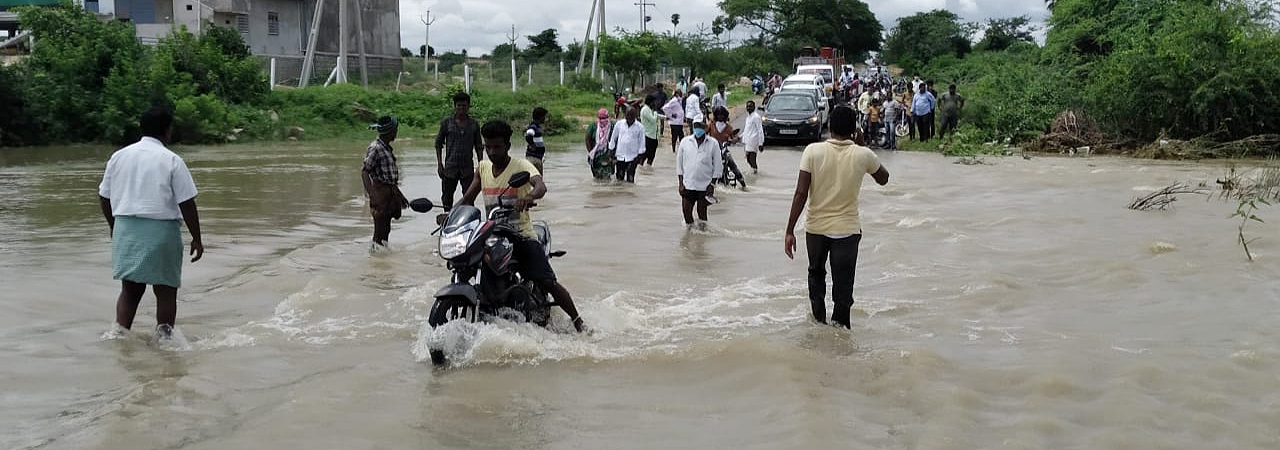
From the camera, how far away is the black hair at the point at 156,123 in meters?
6.32

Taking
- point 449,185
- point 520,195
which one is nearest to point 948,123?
point 449,185

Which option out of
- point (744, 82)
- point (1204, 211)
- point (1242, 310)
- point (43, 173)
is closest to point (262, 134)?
point (43, 173)

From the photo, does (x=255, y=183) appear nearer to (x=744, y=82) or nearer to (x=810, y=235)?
(x=810, y=235)

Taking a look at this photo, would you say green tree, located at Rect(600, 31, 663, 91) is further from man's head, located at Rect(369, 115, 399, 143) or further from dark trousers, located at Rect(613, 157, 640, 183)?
man's head, located at Rect(369, 115, 399, 143)

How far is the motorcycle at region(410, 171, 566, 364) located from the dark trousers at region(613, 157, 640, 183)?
9.89 meters

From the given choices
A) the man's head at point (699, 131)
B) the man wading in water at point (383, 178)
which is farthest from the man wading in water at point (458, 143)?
the man's head at point (699, 131)

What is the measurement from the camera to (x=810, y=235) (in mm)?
6848

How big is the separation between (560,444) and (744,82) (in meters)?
57.8

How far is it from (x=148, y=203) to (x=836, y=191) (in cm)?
393

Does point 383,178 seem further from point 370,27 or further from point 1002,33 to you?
point 1002,33

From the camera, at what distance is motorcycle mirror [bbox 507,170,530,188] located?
19.7ft

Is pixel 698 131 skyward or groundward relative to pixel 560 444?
skyward

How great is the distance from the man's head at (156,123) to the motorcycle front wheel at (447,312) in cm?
192

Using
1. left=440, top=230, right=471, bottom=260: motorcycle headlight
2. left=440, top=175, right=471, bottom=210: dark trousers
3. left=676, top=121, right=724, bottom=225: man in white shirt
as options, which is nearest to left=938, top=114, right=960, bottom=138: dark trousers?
left=676, top=121, right=724, bottom=225: man in white shirt
